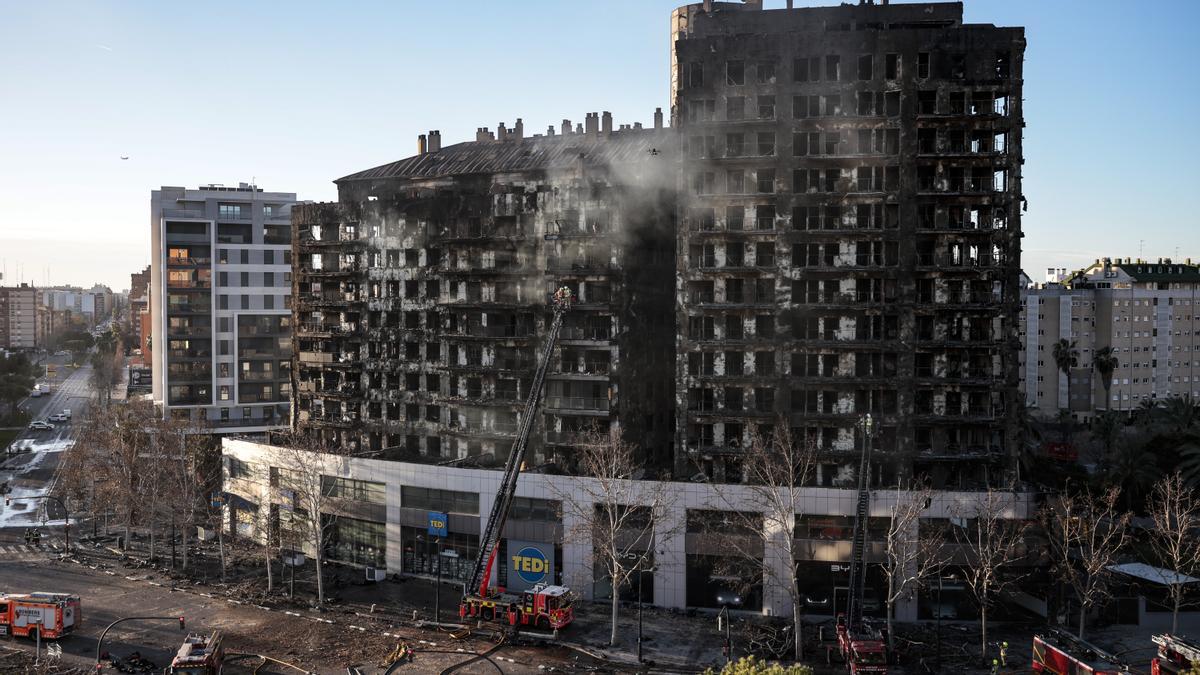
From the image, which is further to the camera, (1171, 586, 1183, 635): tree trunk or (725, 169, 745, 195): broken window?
(725, 169, 745, 195): broken window

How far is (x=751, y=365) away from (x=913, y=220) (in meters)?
15.5

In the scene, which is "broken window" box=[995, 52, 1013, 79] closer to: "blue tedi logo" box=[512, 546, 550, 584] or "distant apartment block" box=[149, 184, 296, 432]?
"blue tedi logo" box=[512, 546, 550, 584]

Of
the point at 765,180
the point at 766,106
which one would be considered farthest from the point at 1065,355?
the point at 766,106

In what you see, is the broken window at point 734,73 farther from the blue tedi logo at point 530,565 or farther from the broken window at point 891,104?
the blue tedi logo at point 530,565

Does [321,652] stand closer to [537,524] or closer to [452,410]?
[537,524]

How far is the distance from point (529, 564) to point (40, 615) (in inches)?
1222

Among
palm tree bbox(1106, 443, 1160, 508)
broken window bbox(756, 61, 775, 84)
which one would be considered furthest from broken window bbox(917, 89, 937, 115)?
palm tree bbox(1106, 443, 1160, 508)

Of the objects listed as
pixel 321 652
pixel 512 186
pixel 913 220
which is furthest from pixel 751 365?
pixel 321 652

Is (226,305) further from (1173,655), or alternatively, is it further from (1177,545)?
(1173,655)

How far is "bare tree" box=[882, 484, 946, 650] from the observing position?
54.7m

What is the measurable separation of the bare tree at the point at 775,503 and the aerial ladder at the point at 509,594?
11880mm

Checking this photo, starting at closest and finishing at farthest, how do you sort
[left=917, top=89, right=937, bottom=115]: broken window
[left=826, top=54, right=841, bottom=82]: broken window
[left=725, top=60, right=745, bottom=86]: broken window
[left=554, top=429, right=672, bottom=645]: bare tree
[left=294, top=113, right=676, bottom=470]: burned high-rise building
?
1. [left=554, top=429, right=672, bottom=645]: bare tree
2. [left=917, top=89, right=937, bottom=115]: broken window
3. [left=826, top=54, right=841, bottom=82]: broken window
4. [left=725, top=60, right=745, bottom=86]: broken window
5. [left=294, top=113, right=676, bottom=470]: burned high-rise building

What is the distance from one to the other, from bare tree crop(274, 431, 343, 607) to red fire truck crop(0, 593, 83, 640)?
15.4 m

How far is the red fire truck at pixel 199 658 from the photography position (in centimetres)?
4831
